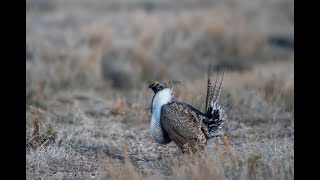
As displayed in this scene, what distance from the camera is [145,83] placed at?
14.0 meters

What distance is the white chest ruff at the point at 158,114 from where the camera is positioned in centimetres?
725

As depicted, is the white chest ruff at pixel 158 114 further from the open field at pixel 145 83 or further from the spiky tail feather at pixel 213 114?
the spiky tail feather at pixel 213 114

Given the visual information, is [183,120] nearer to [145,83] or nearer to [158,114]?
[158,114]

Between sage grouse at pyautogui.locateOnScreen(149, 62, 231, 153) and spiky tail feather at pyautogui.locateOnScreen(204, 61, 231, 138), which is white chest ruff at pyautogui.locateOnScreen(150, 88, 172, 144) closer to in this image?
sage grouse at pyautogui.locateOnScreen(149, 62, 231, 153)

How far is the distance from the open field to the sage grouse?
0.23 metres

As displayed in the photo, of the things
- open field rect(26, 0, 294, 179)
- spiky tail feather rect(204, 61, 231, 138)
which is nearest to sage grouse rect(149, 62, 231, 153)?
spiky tail feather rect(204, 61, 231, 138)

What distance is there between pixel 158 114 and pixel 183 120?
1.00 feet

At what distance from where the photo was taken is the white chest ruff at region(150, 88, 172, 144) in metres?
7.25

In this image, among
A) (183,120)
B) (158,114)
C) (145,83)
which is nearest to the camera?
(183,120)

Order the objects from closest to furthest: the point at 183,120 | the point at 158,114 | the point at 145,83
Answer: the point at 183,120
the point at 158,114
the point at 145,83

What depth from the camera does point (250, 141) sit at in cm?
843

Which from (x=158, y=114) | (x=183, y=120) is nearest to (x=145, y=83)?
(x=158, y=114)

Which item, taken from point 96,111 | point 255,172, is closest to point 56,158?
point 255,172

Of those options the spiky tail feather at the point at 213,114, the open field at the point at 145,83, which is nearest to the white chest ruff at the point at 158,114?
the open field at the point at 145,83
